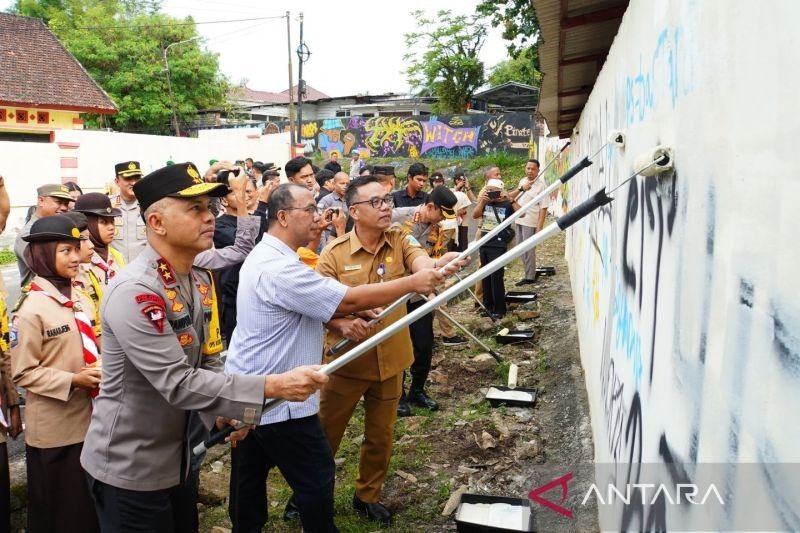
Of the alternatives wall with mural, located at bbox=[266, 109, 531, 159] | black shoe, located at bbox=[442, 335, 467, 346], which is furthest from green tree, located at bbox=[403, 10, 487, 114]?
black shoe, located at bbox=[442, 335, 467, 346]

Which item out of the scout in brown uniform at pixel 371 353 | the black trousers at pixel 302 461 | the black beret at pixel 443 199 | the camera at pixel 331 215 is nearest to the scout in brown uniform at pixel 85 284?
the black trousers at pixel 302 461

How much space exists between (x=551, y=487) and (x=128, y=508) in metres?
2.61

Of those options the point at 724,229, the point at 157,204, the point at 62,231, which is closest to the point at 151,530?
the point at 157,204

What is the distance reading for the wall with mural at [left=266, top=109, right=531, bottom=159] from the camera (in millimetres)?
25906

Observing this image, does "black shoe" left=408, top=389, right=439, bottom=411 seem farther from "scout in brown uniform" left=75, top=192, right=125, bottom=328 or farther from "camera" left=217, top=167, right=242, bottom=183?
"scout in brown uniform" left=75, top=192, right=125, bottom=328

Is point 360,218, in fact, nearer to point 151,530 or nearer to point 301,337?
point 301,337

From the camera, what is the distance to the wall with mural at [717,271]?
108 centimetres

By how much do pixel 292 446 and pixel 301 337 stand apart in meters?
0.51

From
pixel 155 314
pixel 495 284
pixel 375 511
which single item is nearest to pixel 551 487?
pixel 375 511

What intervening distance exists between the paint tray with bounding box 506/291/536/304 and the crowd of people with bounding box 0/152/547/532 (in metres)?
5.03

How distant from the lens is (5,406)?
323 cm

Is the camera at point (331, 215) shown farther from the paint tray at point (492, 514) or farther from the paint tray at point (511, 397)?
the paint tray at point (492, 514)

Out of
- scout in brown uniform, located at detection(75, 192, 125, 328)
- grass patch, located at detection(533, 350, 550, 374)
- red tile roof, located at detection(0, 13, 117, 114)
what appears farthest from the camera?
red tile roof, located at detection(0, 13, 117, 114)

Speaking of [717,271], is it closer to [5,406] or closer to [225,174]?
[5,406]
